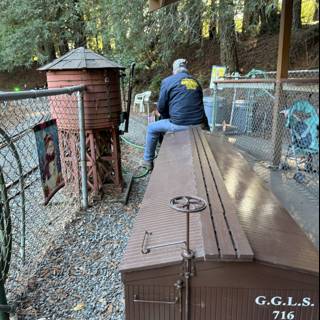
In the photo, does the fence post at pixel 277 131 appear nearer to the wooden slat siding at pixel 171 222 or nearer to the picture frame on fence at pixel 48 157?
the wooden slat siding at pixel 171 222

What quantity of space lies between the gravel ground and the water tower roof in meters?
2.08

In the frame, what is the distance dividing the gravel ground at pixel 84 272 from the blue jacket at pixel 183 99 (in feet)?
5.16

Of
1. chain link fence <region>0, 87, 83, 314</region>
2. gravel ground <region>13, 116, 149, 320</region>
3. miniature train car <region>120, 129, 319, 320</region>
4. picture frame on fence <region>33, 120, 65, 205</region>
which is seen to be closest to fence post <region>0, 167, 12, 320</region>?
chain link fence <region>0, 87, 83, 314</region>

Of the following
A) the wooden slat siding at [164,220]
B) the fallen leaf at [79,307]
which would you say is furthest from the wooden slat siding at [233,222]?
the fallen leaf at [79,307]

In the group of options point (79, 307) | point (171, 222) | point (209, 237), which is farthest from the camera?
point (79, 307)

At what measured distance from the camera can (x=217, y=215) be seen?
1922 millimetres

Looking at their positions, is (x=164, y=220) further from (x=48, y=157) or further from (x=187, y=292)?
(x=48, y=157)

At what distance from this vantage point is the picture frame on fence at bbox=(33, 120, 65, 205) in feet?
12.1

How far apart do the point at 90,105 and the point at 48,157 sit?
1.34 m

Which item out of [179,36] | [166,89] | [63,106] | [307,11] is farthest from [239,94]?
[307,11]

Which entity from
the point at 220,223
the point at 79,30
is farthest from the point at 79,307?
A: the point at 79,30

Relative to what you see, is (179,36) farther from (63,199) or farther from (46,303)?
(46,303)

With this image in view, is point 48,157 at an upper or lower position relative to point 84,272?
upper

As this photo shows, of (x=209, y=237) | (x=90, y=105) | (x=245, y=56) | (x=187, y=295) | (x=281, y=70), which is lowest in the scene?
(x=187, y=295)
